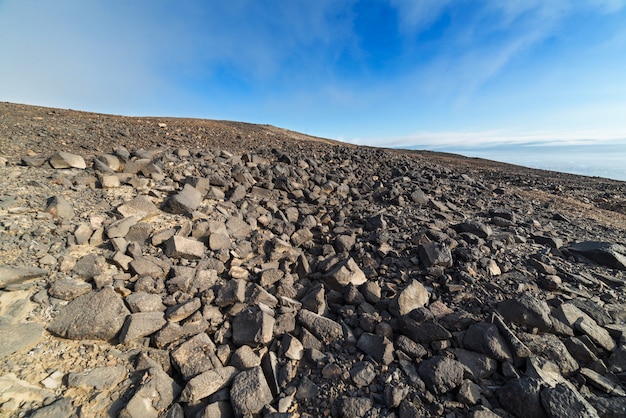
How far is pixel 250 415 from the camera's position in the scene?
8.00 ft

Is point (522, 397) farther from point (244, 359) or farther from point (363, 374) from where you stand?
point (244, 359)

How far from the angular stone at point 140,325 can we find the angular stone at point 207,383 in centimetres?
83

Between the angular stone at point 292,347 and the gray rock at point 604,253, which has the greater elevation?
the gray rock at point 604,253

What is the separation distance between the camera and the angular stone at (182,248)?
398cm

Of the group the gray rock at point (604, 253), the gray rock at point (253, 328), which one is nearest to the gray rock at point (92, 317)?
the gray rock at point (253, 328)

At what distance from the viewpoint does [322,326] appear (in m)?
3.27

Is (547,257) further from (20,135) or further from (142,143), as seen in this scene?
(20,135)

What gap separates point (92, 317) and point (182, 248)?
1316mm

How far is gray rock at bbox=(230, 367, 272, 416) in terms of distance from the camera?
2.47 m

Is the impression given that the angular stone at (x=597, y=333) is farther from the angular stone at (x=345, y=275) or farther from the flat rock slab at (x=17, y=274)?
the flat rock slab at (x=17, y=274)

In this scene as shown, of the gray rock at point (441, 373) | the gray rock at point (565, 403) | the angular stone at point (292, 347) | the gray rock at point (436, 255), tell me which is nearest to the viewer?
the gray rock at point (565, 403)

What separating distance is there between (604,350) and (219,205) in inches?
232

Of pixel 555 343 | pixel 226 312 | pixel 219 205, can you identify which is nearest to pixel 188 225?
pixel 219 205

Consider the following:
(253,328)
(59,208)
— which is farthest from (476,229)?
(59,208)
